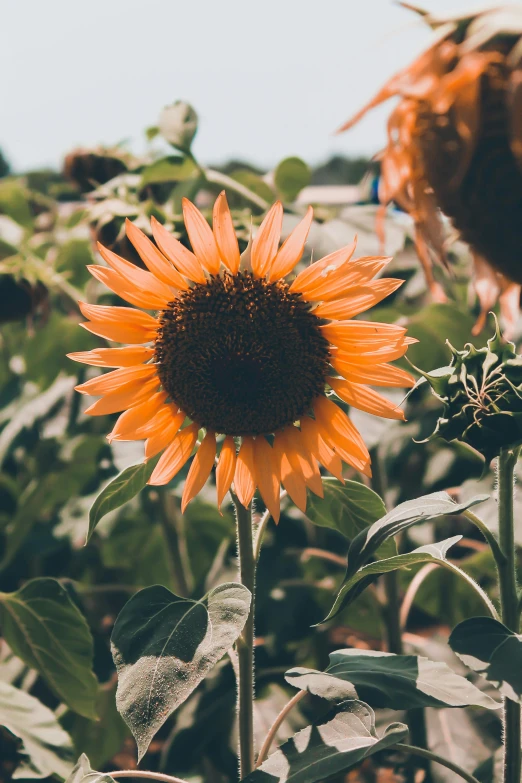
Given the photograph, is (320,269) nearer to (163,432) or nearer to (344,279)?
(344,279)

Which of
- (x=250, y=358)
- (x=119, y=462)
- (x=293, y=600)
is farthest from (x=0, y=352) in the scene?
(x=250, y=358)

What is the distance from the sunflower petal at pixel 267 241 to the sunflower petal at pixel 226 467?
18cm

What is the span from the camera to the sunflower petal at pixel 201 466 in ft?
2.90

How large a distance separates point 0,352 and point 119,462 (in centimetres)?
92

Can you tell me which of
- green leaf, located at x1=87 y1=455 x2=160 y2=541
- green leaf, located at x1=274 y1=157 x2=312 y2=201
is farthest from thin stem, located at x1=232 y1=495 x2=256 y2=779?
green leaf, located at x1=274 y1=157 x2=312 y2=201

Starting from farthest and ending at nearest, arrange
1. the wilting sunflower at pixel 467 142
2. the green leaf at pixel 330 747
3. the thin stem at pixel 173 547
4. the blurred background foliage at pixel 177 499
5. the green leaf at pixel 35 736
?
the thin stem at pixel 173 547, the blurred background foliage at pixel 177 499, the green leaf at pixel 35 736, the green leaf at pixel 330 747, the wilting sunflower at pixel 467 142

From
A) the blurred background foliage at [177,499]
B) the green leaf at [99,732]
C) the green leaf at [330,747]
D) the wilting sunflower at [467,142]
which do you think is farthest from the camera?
the green leaf at [99,732]

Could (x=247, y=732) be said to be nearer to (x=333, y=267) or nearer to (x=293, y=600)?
(x=333, y=267)

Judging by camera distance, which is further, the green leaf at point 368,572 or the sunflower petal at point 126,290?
the sunflower petal at point 126,290

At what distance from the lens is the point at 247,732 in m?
0.84

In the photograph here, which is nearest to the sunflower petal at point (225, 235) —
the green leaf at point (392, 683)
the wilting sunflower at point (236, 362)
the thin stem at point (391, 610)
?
the wilting sunflower at point (236, 362)

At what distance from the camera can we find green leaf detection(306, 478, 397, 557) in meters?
0.88

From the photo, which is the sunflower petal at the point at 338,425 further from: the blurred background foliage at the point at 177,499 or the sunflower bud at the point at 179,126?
the sunflower bud at the point at 179,126

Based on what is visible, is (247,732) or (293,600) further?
(293,600)
